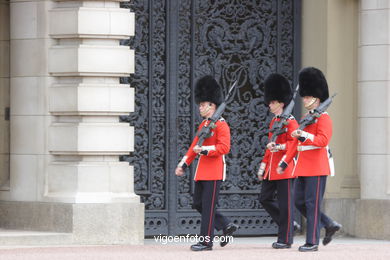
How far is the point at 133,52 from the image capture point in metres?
17.9

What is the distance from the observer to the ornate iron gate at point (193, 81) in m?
19.1

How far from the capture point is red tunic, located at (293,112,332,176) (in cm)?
1616

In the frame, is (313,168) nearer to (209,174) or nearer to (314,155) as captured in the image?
(314,155)

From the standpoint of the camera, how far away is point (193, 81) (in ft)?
63.7

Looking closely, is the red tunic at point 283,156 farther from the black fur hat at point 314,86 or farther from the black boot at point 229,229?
the black boot at point 229,229

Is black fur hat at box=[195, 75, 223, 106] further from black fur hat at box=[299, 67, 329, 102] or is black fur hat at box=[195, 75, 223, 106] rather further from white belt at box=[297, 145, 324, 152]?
white belt at box=[297, 145, 324, 152]

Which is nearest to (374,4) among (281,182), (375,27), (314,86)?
(375,27)

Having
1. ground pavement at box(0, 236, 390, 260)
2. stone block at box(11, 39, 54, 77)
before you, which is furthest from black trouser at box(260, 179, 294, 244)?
stone block at box(11, 39, 54, 77)

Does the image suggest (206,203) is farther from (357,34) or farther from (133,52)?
(357,34)

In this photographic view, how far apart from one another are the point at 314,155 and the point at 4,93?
160 inches

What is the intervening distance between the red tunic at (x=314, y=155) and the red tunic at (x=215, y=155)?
766mm

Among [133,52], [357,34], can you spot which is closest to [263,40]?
[357,34]

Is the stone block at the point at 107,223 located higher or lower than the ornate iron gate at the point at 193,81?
lower

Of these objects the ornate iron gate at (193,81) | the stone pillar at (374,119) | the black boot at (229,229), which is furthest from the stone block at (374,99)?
the black boot at (229,229)
